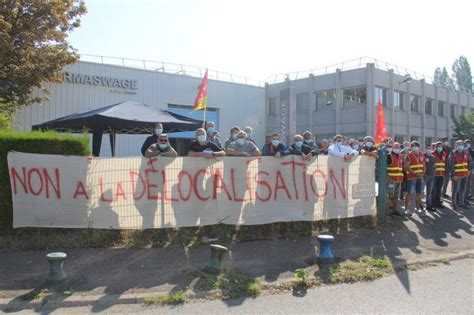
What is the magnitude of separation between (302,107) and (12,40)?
80.3ft

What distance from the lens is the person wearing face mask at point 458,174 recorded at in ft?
37.7

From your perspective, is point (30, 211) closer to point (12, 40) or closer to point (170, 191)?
point (170, 191)

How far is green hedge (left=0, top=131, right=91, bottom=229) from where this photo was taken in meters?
7.00

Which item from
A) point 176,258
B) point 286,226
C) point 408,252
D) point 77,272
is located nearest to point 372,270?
point 408,252

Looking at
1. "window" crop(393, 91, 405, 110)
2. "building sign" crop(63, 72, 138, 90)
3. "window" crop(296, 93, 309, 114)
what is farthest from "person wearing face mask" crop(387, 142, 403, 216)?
"window" crop(296, 93, 309, 114)

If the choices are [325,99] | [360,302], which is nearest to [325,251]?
[360,302]

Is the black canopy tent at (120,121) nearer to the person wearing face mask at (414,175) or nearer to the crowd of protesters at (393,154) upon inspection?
the crowd of protesters at (393,154)

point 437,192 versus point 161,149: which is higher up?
point 161,149

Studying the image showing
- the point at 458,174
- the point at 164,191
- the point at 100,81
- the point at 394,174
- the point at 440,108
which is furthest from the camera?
the point at 440,108

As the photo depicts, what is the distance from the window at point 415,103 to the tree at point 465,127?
354 centimetres

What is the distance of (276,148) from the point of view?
8438 millimetres

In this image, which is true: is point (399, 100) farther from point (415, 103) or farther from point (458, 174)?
point (458, 174)

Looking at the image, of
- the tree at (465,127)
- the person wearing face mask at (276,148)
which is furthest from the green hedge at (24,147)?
the tree at (465,127)

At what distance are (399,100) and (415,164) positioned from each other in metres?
27.2
